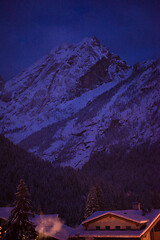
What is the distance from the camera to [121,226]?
38438 millimetres

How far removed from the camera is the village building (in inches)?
1465

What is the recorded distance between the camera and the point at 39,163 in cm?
13575

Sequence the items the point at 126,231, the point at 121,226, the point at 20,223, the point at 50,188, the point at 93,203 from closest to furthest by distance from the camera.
Answer: the point at 20,223 < the point at 126,231 < the point at 121,226 < the point at 93,203 < the point at 50,188

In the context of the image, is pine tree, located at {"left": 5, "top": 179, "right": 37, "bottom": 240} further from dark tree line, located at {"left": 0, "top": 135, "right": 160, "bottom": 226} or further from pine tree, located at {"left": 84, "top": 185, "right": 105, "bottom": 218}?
dark tree line, located at {"left": 0, "top": 135, "right": 160, "bottom": 226}

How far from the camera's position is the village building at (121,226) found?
3722cm

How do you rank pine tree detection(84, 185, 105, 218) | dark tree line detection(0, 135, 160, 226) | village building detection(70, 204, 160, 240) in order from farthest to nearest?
1. dark tree line detection(0, 135, 160, 226)
2. pine tree detection(84, 185, 105, 218)
3. village building detection(70, 204, 160, 240)

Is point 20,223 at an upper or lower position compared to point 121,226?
lower

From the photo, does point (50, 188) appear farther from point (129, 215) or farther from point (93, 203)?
point (129, 215)

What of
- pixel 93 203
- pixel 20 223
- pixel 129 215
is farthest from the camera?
pixel 93 203

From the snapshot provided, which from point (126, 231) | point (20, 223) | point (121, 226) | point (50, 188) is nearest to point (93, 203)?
point (121, 226)

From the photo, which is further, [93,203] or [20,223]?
[93,203]

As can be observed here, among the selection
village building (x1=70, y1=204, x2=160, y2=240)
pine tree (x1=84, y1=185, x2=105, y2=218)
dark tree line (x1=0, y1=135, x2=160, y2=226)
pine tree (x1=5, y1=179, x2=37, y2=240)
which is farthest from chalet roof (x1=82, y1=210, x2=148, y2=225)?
dark tree line (x1=0, y1=135, x2=160, y2=226)

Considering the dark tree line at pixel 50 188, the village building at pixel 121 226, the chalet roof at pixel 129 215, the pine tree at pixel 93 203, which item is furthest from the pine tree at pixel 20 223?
the dark tree line at pixel 50 188

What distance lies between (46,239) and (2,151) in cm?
8892
